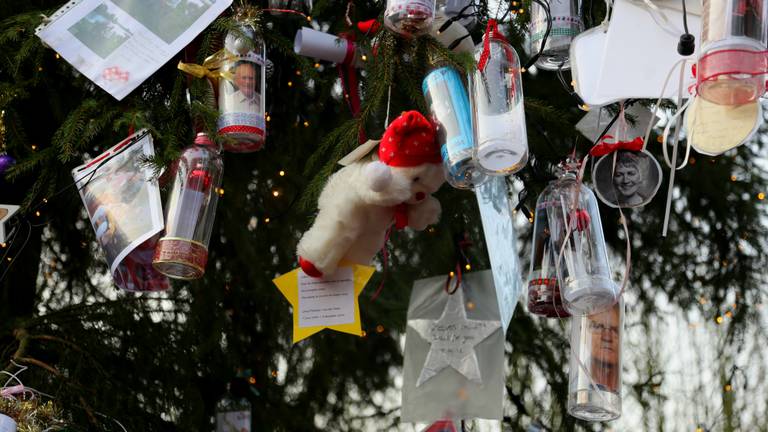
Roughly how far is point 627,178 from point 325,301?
0.79 meters

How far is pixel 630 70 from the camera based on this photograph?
182 centimetres

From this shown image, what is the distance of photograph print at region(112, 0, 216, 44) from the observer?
2.36 meters

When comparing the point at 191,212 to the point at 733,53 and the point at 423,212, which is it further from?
the point at 733,53

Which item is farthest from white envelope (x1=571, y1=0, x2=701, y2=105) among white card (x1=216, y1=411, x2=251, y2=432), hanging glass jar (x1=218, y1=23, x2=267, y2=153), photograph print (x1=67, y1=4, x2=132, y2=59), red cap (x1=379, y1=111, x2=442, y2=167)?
white card (x1=216, y1=411, x2=251, y2=432)

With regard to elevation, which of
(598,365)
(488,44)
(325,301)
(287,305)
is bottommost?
(598,365)

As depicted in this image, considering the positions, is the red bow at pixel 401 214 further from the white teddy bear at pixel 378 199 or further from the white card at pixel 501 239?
the white card at pixel 501 239

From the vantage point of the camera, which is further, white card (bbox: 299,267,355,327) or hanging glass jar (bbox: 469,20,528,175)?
white card (bbox: 299,267,355,327)

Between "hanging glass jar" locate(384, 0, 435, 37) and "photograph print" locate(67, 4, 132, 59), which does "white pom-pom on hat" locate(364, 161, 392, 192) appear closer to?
"hanging glass jar" locate(384, 0, 435, 37)

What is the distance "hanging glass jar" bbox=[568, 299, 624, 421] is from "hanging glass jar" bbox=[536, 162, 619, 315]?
161 mm

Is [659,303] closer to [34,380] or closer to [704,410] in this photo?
[704,410]

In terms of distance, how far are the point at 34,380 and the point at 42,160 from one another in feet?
2.09

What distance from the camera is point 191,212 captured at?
2.26 m

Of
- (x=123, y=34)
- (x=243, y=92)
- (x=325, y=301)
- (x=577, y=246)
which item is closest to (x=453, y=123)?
(x=577, y=246)

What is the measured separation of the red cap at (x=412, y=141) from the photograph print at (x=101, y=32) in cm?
66
